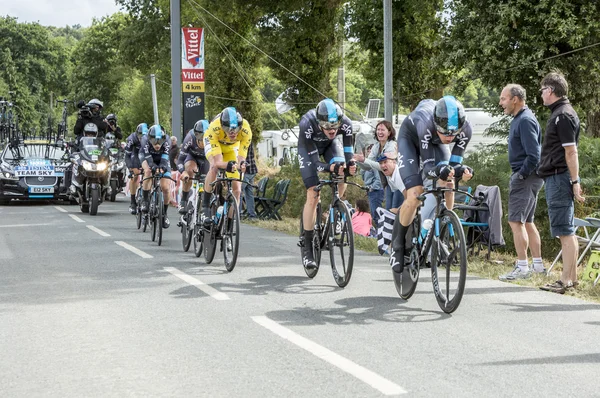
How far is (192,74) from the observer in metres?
26.0

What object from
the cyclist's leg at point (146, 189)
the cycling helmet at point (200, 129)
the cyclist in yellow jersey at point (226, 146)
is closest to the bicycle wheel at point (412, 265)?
the cyclist in yellow jersey at point (226, 146)

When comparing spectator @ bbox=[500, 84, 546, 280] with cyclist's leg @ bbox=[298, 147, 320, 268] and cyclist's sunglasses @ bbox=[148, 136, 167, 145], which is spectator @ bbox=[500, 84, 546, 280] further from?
cyclist's sunglasses @ bbox=[148, 136, 167, 145]

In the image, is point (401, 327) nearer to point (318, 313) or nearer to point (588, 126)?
point (318, 313)

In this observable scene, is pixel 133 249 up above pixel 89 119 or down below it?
below

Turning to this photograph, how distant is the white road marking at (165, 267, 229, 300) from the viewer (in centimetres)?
917

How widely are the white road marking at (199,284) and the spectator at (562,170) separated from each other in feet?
10.6

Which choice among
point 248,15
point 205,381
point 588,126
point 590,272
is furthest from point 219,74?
point 205,381

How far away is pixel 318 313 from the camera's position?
26.7ft

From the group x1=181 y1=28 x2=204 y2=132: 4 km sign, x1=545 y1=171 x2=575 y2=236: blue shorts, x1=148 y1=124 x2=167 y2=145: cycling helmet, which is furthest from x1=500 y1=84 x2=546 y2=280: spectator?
x1=181 y1=28 x2=204 y2=132: 4 km sign

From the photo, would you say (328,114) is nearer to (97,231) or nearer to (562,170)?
(562,170)

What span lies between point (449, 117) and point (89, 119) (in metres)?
18.0

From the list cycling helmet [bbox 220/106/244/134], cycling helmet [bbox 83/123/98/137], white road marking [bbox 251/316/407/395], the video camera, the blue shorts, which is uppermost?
the video camera

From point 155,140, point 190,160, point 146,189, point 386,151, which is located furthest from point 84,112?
point 386,151

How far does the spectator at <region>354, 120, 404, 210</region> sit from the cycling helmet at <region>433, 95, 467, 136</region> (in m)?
4.96
